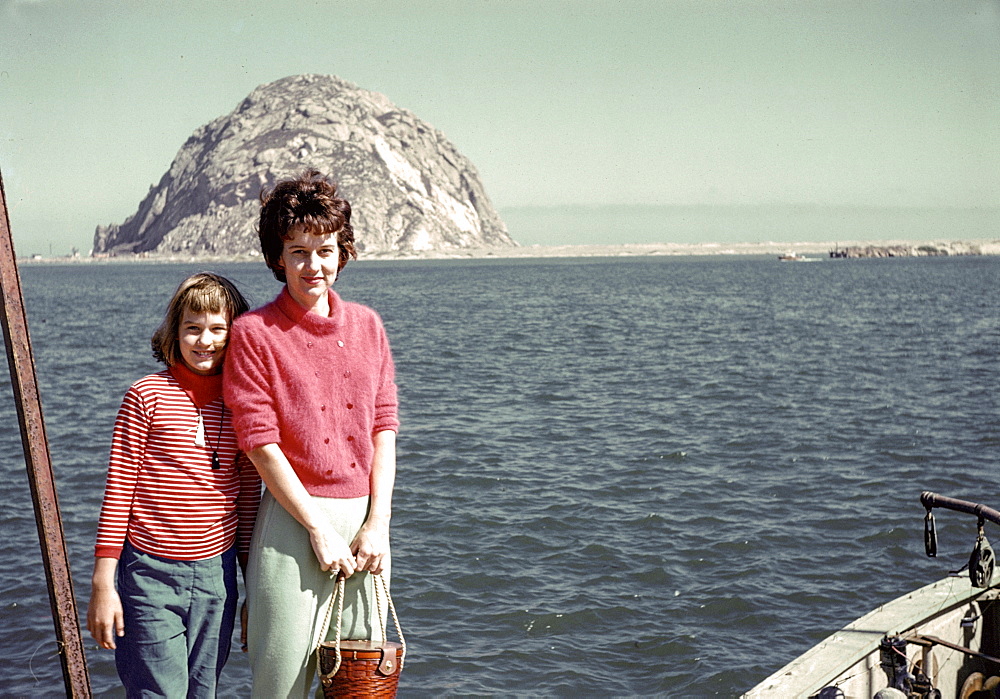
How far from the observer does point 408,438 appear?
21.3 metres

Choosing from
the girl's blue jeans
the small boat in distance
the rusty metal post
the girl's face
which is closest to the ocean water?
the small boat in distance

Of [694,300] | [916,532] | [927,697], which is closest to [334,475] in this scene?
[927,697]

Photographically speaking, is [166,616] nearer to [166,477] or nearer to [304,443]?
[166,477]

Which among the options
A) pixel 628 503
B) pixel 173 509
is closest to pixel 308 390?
pixel 173 509

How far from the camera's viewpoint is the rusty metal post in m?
3.72

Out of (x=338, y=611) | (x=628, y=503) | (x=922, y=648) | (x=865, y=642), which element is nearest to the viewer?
(x=338, y=611)

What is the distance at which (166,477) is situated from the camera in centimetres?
362

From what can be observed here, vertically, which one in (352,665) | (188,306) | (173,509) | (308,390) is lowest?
(352,665)

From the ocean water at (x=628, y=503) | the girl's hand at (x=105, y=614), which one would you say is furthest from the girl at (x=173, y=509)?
the ocean water at (x=628, y=503)

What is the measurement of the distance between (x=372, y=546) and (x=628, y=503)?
12690 millimetres

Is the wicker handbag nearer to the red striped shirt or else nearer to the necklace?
the red striped shirt

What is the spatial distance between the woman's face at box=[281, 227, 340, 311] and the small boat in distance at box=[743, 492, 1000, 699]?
3298 millimetres

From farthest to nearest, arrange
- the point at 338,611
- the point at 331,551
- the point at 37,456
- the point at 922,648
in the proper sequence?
1. the point at 922,648
2. the point at 37,456
3. the point at 338,611
4. the point at 331,551

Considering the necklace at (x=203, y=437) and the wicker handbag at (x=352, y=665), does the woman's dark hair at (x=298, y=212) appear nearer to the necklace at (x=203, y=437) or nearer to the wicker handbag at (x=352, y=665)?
the necklace at (x=203, y=437)
